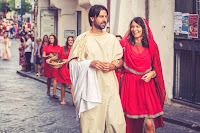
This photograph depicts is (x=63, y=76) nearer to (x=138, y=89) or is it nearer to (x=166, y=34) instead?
(x=166, y=34)

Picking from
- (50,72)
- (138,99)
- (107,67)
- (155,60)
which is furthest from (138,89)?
(50,72)

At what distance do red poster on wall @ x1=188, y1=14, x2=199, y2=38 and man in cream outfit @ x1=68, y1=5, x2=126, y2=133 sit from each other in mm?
5175

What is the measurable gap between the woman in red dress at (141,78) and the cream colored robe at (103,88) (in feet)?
1.47

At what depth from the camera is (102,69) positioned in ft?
16.9

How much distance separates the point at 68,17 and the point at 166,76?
27.6ft

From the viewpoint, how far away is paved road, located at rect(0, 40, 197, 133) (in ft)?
27.2

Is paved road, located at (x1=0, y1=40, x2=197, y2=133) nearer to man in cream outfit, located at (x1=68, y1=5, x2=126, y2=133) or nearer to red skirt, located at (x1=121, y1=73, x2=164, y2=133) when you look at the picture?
red skirt, located at (x1=121, y1=73, x2=164, y2=133)

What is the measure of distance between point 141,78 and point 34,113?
15.5 ft

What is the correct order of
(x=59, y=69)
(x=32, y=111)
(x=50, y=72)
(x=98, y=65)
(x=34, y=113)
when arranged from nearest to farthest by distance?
(x=98, y=65) < (x=34, y=113) < (x=32, y=111) < (x=59, y=69) < (x=50, y=72)

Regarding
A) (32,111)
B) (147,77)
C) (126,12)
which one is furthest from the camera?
(126,12)

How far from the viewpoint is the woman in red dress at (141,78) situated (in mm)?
5777

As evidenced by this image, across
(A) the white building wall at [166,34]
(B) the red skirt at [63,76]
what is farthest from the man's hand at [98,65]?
(B) the red skirt at [63,76]

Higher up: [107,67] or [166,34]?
[166,34]

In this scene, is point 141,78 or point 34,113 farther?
point 34,113
